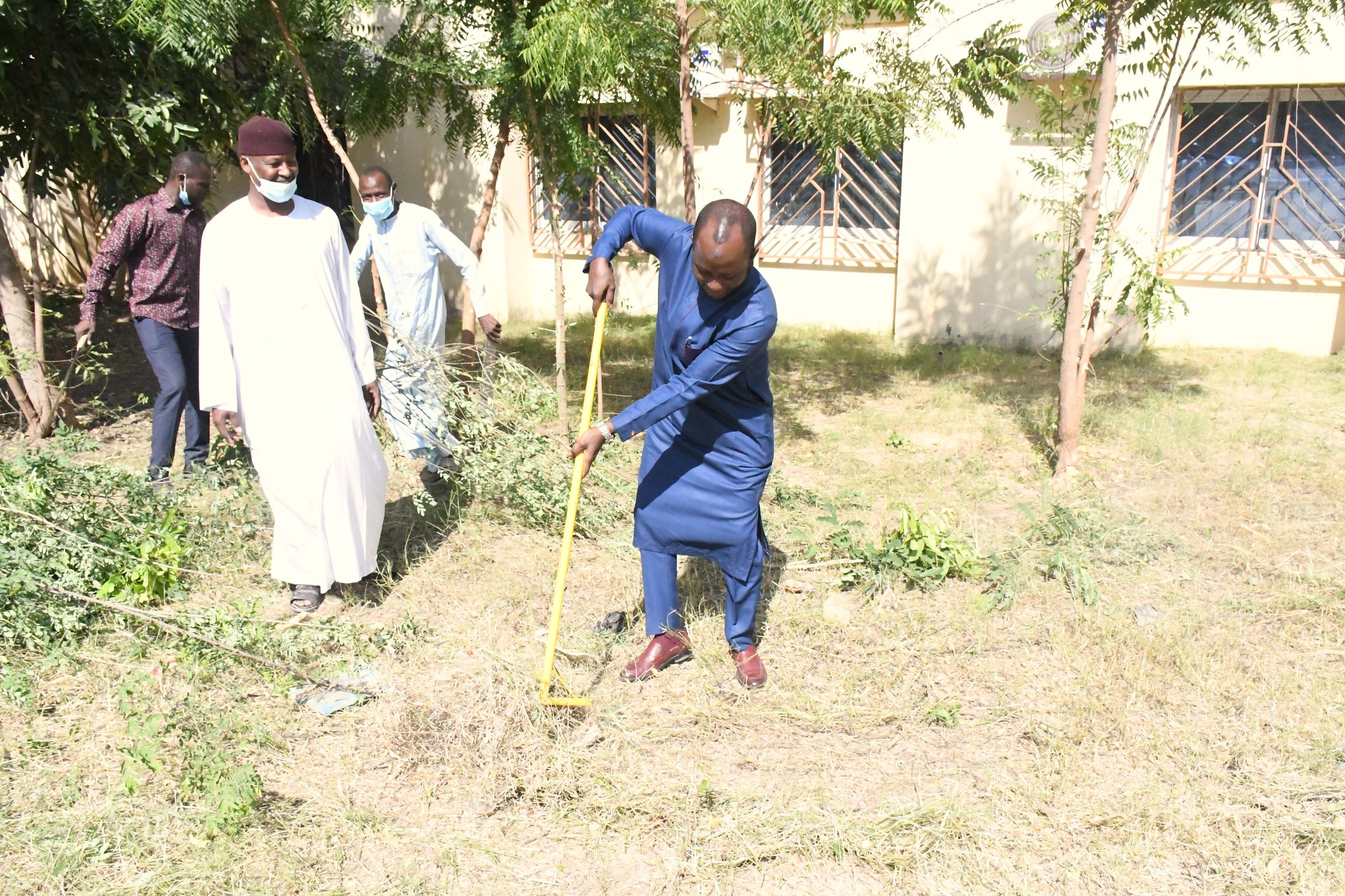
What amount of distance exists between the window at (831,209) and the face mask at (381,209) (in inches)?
189

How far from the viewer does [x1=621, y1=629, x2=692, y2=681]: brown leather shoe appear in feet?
11.9

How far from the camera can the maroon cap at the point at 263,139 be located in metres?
3.67

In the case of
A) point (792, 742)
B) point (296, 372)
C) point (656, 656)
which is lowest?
point (792, 742)

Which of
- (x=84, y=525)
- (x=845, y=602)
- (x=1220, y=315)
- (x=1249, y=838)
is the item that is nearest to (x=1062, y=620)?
(x=845, y=602)

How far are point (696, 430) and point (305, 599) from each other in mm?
1783

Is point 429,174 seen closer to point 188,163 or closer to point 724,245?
point 188,163

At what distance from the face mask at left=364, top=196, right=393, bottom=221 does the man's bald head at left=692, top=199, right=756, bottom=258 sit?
2.52 meters

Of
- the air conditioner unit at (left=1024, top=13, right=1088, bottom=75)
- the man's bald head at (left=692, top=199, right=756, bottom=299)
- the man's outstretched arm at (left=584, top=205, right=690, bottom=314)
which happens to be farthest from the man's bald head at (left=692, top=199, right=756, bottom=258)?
the air conditioner unit at (left=1024, top=13, right=1088, bottom=75)

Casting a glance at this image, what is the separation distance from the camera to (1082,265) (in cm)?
539

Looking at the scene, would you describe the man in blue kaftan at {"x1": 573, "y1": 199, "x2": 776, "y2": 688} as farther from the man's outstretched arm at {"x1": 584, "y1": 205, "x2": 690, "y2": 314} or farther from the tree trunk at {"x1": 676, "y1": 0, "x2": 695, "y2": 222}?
the tree trunk at {"x1": 676, "y1": 0, "x2": 695, "y2": 222}

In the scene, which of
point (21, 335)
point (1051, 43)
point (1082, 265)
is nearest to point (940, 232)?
point (1051, 43)

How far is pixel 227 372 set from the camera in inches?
154

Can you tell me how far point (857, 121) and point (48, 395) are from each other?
5014 millimetres

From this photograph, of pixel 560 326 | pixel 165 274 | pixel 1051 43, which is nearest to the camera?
pixel 165 274
